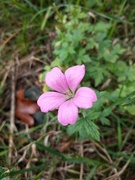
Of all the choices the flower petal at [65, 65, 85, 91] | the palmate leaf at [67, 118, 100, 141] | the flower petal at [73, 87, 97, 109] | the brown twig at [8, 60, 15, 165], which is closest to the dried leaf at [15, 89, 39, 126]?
the brown twig at [8, 60, 15, 165]

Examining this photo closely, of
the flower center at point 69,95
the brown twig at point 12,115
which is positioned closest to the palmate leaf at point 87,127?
the flower center at point 69,95

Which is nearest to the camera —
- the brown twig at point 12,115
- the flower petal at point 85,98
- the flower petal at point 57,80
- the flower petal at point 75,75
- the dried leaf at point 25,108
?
the flower petal at point 85,98

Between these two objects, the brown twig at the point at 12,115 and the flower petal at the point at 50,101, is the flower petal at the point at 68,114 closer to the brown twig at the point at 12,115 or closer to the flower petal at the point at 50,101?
the flower petal at the point at 50,101

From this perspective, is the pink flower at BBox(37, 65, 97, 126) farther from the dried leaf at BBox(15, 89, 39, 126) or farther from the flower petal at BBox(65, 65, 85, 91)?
the dried leaf at BBox(15, 89, 39, 126)

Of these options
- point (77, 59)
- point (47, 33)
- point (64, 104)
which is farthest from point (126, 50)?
point (64, 104)

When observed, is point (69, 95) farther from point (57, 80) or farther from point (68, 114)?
point (68, 114)

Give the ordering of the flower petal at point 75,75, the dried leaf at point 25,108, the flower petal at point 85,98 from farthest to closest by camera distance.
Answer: the dried leaf at point 25,108 → the flower petal at point 75,75 → the flower petal at point 85,98
